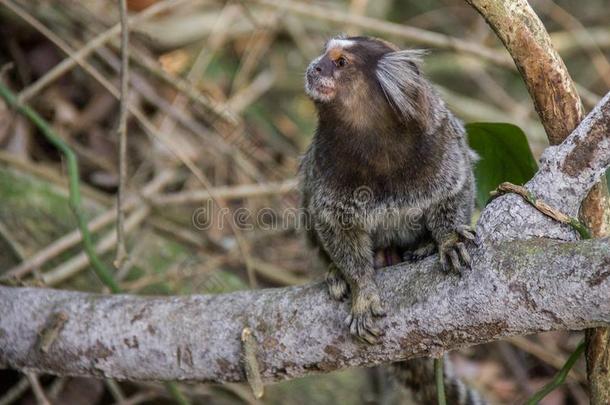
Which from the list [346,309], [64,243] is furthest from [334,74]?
[64,243]

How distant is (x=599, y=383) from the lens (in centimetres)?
218

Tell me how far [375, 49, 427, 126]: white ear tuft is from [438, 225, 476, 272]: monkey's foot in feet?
1.47

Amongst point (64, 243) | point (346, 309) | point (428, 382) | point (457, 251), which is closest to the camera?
point (457, 251)

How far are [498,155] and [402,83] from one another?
0.43 metres

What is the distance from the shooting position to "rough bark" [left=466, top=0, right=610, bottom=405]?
2.18m

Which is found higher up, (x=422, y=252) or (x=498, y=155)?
(x=498, y=155)

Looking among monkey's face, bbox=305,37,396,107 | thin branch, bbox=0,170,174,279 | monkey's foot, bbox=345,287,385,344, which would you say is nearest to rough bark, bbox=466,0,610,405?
monkey's face, bbox=305,37,396,107

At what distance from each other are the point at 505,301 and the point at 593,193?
0.47 m

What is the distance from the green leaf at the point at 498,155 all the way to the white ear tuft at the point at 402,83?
27 cm

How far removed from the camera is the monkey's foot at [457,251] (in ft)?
6.88

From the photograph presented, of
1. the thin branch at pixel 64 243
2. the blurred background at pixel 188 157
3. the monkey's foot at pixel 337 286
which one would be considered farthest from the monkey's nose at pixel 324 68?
the thin branch at pixel 64 243

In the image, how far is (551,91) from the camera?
2.21 meters

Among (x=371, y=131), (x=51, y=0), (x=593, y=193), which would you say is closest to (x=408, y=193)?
(x=371, y=131)

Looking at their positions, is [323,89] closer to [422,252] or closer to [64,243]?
[422,252]
